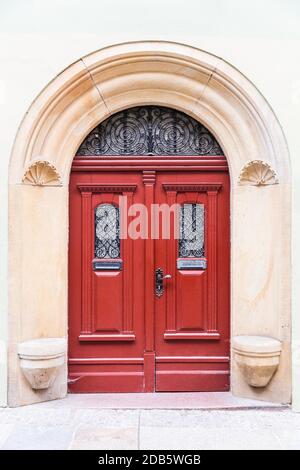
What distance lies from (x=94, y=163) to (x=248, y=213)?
1.68 m

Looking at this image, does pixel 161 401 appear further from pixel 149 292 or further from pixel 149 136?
pixel 149 136

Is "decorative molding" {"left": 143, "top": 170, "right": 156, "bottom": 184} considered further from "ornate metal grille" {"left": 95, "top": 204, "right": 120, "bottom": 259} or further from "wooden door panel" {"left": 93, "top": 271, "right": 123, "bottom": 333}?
"wooden door panel" {"left": 93, "top": 271, "right": 123, "bottom": 333}

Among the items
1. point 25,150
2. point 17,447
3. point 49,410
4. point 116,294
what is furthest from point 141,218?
point 17,447

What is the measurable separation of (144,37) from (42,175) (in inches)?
66.9

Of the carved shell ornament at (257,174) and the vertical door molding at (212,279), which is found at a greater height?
the carved shell ornament at (257,174)

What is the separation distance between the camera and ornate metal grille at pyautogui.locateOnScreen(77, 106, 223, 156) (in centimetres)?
577

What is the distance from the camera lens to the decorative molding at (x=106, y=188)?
5754 mm

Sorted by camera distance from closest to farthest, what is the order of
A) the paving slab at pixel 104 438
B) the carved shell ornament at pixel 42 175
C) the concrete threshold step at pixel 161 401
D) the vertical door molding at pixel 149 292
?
the paving slab at pixel 104 438 < the concrete threshold step at pixel 161 401 < the carved shell ornament at pixel 42 175 < the vertical door molding at pixel 149 292

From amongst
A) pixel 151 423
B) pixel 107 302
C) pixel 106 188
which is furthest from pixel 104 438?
pixel 106 188

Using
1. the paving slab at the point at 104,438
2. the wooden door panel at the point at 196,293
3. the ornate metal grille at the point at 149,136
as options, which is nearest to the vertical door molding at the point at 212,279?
the wooden door panel at the point at 196,293

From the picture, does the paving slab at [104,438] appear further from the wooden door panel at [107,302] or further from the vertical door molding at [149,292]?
the wooden door panel at [107,302]

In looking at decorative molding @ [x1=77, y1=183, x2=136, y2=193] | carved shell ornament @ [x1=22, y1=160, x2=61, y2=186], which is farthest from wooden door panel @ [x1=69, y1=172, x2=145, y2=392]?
carved shell ornament @ [x1=22, y1=160, x2=61, y2=186]

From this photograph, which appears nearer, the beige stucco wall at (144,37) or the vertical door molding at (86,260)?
the beige stucco wall at (144,37)

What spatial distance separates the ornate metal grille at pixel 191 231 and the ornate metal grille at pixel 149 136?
1.98 feet
